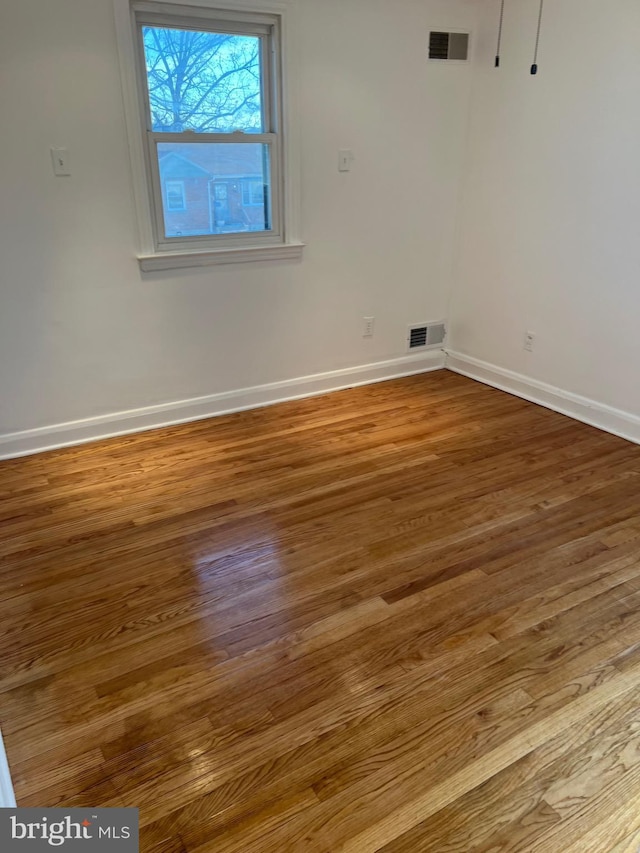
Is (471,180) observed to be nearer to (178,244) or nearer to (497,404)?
(497,404)

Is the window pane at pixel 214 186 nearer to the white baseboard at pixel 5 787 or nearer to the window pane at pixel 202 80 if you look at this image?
the window pane at pixel 202 80

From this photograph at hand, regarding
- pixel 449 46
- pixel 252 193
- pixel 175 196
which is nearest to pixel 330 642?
pixel 175 196

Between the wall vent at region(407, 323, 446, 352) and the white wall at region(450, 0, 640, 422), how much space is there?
1.05ft

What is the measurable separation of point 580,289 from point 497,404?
845 mm

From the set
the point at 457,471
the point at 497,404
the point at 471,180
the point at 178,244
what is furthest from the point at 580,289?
the point at 178,244

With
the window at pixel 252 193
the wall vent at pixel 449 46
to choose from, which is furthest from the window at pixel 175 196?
the wall vent at pixel 449 46

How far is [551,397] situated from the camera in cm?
376

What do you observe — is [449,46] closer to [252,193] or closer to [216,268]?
[252,193]

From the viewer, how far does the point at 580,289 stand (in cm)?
346

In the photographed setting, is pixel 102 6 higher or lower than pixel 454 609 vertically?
higher

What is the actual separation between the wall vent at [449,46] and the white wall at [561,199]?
4.0 inches

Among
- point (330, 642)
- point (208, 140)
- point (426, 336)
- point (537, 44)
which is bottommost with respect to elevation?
point (330, 642)

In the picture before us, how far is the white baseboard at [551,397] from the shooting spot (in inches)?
133

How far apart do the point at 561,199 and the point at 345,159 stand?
128 centimetres
